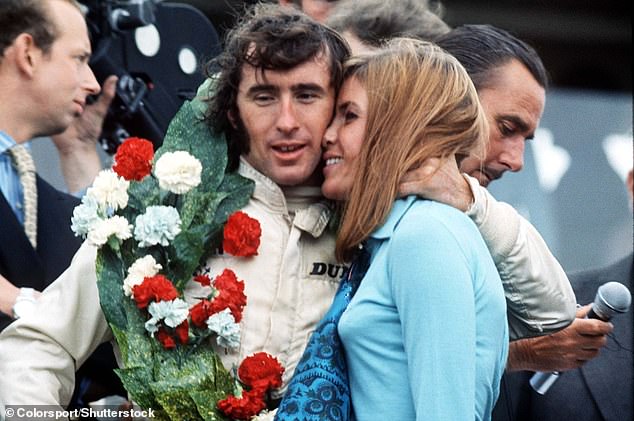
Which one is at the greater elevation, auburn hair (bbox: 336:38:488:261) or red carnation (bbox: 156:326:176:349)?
auburn hair (bbox: 336:38:488:261)

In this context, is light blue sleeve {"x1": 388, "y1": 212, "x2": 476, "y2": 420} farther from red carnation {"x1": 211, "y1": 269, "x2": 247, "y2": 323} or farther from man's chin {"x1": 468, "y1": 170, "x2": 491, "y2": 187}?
man's chin {"x1": 468, "y1": 170, "x2": 491, "y2": 187}

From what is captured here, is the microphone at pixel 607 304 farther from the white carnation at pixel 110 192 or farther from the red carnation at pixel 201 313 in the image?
the white carnation at pixel 110 192

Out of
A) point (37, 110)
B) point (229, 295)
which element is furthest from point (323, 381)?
point (37, 110)

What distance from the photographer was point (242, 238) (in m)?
3.88

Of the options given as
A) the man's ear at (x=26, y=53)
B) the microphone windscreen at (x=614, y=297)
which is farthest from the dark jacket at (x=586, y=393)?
the man's ear at (x=26, y=53)

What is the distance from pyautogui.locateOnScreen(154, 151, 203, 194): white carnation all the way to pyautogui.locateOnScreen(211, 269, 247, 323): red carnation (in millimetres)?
265

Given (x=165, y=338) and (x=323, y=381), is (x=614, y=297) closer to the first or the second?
(x=323, y=381)

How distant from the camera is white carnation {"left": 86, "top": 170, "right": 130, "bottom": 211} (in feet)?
12.8

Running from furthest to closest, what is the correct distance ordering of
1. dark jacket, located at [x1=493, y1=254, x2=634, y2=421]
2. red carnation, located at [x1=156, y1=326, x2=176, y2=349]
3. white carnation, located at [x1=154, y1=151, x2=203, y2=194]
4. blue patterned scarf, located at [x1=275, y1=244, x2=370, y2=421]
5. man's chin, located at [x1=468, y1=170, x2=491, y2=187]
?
dark jacket, located at [x1=493, y1=254, x2=634, y2=421]
man's chin, located at [x1=468, y1=170, x2=491, y2=187]
white carnation, located at [x1=154, y1=151, x2=203, y2=194]
red carnation, located at [x1=156, y1=326, x2=176, y2=349]
blue patterned scarf, located at [x1=275, y1=244, x2=370, y2=421]

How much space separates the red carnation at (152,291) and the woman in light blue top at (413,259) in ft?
1.62

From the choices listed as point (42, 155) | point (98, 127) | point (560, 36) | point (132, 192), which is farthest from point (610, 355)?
point (560, 36)

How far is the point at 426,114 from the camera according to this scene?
355 centimetres

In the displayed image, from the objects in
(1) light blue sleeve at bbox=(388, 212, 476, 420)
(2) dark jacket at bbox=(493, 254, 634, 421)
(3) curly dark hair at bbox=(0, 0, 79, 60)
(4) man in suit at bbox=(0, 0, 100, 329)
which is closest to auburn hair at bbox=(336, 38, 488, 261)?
(1) light blue sleeve at bbox=(388, 212, 476, 420)

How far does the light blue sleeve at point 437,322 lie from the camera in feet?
10.7
